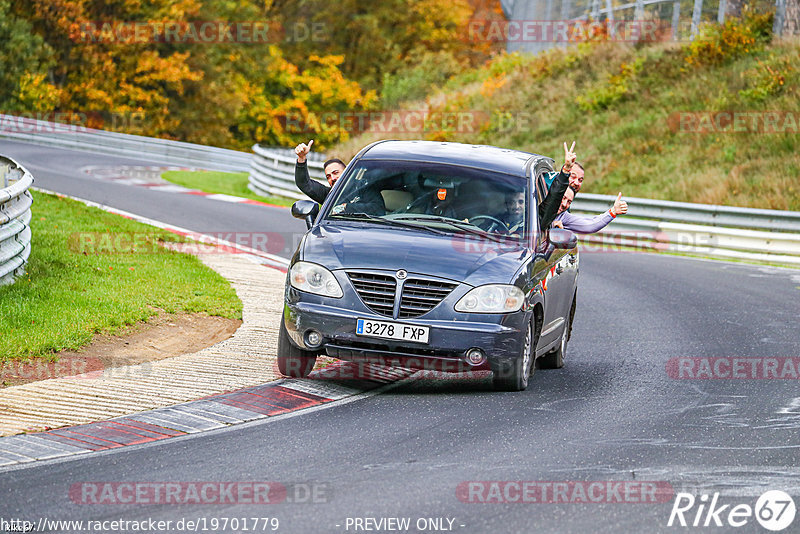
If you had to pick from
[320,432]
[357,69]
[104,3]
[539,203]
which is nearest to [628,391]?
[539,203]

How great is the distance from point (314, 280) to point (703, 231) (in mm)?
16030

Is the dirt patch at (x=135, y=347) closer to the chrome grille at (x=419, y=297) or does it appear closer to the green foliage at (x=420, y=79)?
the chrome grille at (x=419, y=297)

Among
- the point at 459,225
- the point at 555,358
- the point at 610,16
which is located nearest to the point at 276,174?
the point at 610,16

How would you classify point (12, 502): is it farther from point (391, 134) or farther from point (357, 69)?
point (357, 69)

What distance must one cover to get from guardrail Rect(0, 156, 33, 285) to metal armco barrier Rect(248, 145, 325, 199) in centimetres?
1606

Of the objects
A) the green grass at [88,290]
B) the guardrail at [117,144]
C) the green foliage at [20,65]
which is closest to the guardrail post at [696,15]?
the guardrail at [117,144]

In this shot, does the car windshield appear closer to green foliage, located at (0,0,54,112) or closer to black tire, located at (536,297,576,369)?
black tire, located at (536,297,576,369)

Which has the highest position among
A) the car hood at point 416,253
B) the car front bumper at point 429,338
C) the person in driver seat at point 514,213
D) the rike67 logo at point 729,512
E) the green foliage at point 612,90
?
the green foliage at point 612,90

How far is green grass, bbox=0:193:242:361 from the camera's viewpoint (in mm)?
10359

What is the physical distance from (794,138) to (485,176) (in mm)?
22426

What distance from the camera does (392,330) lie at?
29.1ft

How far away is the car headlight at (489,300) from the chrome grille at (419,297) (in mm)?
150

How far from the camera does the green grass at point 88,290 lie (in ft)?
34.0

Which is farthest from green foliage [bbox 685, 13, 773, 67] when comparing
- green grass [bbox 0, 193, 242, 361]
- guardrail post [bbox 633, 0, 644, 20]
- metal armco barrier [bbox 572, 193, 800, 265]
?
green grass [bbox 0, 193, 242, 361]
